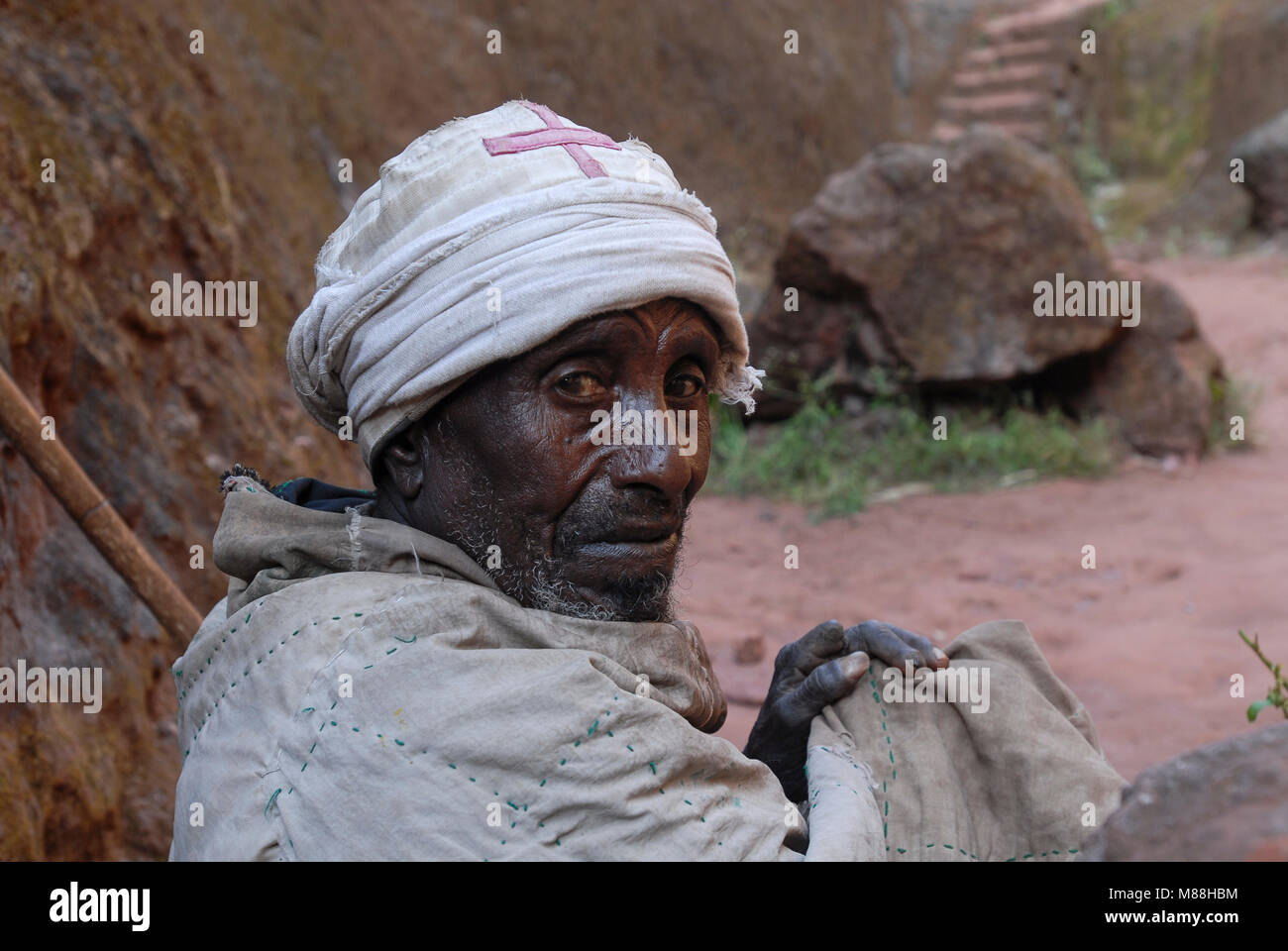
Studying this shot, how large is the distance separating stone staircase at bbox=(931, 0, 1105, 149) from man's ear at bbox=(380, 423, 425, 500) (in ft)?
45.0

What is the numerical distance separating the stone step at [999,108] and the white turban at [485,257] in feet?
45.9

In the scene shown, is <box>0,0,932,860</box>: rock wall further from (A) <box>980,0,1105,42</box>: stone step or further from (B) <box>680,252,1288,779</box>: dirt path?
(A) <box>980,0,1105,42</box>: stone step

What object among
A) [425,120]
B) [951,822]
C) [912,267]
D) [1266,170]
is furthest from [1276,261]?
[951,822]

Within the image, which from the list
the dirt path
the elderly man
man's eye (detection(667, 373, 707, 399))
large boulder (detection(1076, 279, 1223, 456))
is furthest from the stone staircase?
the elderly man

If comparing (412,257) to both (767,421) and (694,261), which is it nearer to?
(694,261)

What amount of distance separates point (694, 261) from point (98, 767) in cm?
214

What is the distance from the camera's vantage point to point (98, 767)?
321cm

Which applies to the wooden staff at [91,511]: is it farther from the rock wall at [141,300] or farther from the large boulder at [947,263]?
the large boulder at [947,263]

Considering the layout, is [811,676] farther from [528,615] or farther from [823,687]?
[528,615]

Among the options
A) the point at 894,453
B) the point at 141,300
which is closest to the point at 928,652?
the point at 141,300

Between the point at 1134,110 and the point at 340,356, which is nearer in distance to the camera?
the point at 340,356

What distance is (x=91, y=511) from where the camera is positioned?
9.30 feet

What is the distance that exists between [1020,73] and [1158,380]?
916 cm

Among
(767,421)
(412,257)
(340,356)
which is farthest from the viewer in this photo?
(767,421)
